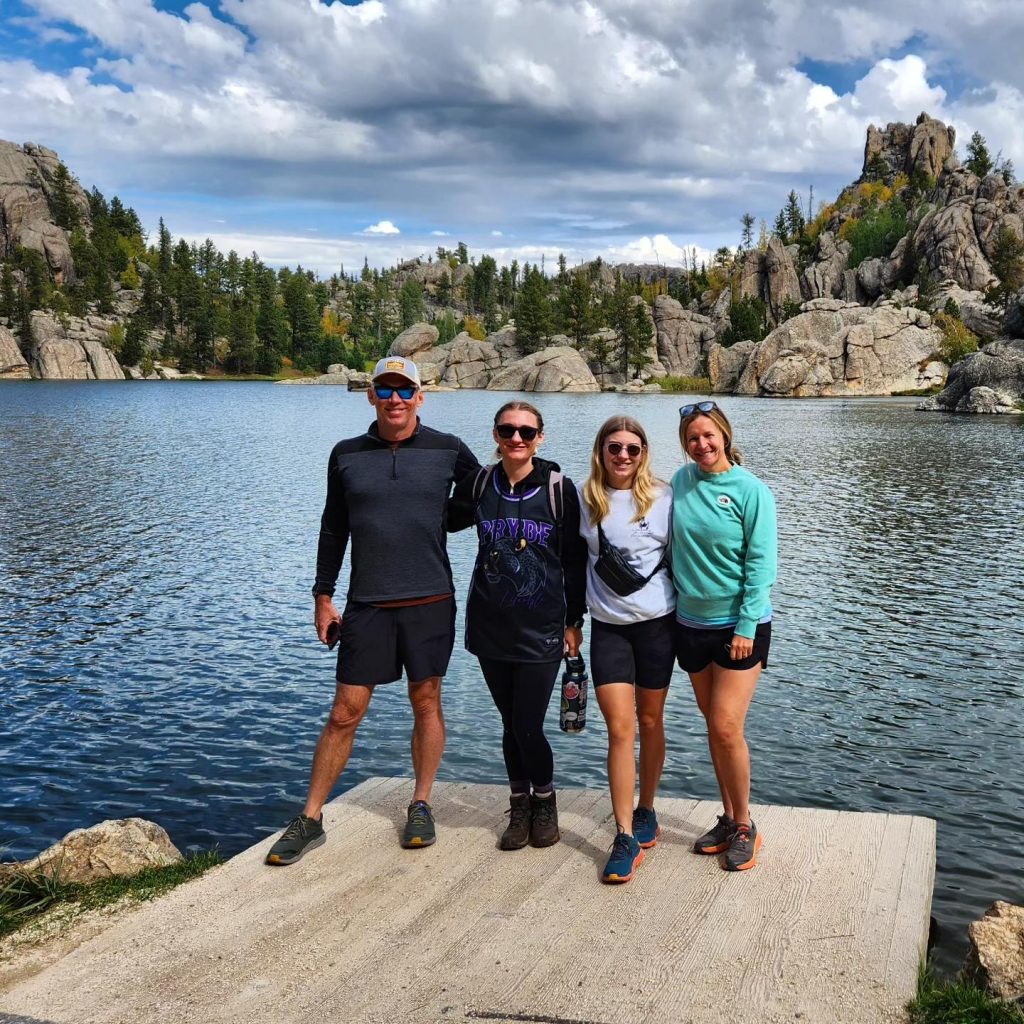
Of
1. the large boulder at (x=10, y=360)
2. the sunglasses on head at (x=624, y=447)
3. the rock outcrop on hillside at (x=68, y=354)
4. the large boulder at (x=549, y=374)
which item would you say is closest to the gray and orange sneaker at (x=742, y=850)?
the sunglasses on head at (x=624, y=447)

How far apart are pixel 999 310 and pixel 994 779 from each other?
103m

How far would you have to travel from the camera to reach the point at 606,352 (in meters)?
115

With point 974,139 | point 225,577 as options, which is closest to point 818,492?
point 225,577

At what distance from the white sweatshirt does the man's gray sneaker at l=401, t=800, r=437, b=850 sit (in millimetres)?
1663

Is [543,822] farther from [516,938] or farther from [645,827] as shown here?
[516,938]

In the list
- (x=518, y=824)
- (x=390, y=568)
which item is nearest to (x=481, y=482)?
(x=390, y=568)

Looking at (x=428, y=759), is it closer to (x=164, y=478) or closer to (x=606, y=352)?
(x=164, y=478)

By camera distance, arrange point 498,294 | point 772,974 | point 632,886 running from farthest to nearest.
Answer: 1. point 498,294
2. point 632,886
3. point 772,974

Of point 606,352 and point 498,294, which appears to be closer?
point 606,352

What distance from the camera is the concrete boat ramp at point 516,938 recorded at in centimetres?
406

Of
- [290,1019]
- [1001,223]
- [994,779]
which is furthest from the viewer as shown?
[1001,223]

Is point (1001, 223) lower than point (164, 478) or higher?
higher

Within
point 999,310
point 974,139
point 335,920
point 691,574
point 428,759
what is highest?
point 974,139

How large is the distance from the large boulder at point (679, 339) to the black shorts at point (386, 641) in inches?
4555
